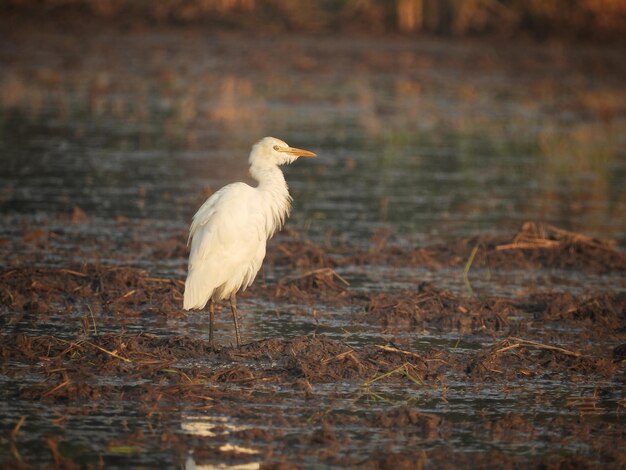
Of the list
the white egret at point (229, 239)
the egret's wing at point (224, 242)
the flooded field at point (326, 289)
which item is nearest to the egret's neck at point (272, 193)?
the white egret at point (229, 239)

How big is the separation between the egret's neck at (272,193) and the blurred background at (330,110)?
12.0 feet

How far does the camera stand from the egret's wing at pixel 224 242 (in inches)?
→ 348

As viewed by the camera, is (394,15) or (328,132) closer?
(328,132)

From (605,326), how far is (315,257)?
10.4ft

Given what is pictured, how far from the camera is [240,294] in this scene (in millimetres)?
10672

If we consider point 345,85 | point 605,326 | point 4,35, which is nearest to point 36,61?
point 4,35

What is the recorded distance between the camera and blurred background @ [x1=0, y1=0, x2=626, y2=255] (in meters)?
15.1

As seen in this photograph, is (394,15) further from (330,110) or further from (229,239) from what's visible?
(229,239)

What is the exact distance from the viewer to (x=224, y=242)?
29.3ft

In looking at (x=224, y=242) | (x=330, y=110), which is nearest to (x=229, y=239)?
(x=224, y=242)

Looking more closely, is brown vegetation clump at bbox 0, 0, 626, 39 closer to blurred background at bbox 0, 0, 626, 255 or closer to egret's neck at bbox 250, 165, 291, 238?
blurred background at bbox 0, 0, 626, 255

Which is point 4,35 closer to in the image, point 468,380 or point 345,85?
point 345,85

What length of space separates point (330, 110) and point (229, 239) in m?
15.6

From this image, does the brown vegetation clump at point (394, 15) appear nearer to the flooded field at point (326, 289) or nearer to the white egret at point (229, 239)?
the flooded field at point (326, 289)
